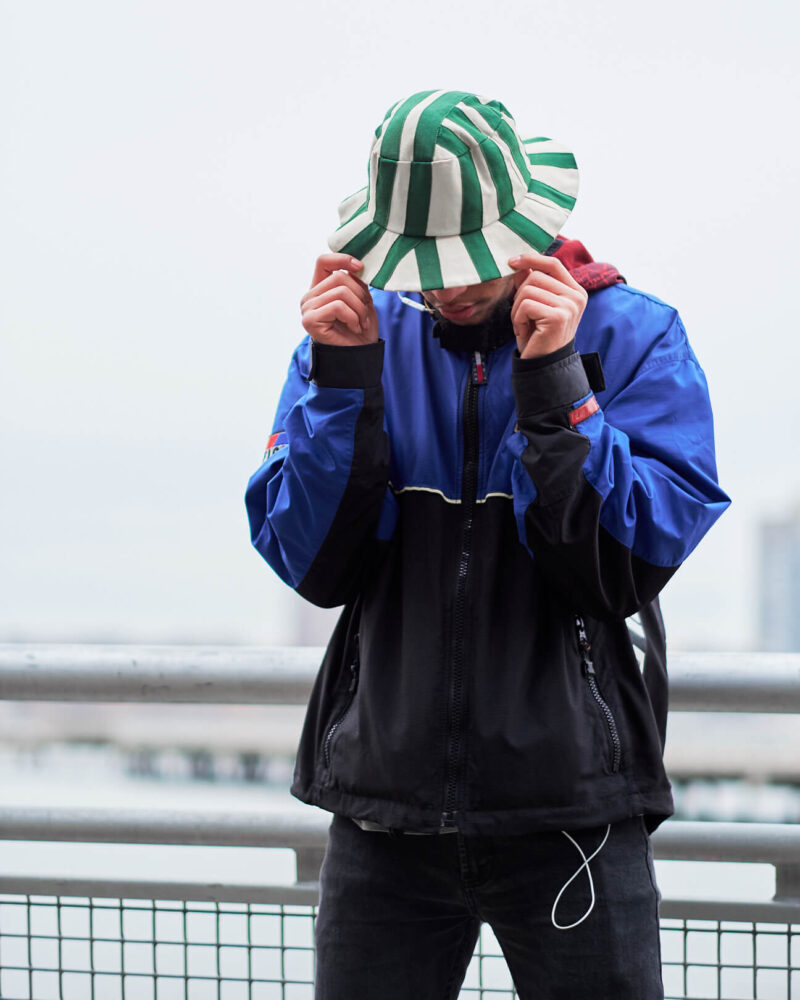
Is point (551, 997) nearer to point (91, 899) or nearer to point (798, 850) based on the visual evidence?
point (798, 850)

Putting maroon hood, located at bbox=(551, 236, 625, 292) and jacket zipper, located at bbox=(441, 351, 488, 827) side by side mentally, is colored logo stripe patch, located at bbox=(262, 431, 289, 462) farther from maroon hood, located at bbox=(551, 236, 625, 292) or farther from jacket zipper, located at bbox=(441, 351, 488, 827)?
maroon hood, located at bbox=(551, 236, 625, 292)

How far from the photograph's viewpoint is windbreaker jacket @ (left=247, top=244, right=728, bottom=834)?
121 cm

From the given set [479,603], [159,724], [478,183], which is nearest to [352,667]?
[479,603]

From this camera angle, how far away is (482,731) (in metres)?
1.24

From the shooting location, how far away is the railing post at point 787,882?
5.45 ft

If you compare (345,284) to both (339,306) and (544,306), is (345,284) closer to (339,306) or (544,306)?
(339,306)

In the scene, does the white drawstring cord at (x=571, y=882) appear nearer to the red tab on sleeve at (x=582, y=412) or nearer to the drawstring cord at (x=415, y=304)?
the red tab on sleeve at (x=582, y=412)

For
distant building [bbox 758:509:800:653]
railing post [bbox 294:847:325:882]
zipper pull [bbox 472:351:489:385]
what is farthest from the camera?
distant building [bbox 758:509:800:653]

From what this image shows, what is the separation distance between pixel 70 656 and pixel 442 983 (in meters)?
0.78

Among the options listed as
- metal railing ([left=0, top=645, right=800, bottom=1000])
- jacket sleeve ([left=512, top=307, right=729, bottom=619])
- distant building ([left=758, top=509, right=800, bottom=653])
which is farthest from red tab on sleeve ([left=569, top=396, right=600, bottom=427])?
distant building ([left=758, top=509, right=800, bottom=653])

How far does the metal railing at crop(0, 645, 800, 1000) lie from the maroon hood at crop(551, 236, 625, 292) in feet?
1.87

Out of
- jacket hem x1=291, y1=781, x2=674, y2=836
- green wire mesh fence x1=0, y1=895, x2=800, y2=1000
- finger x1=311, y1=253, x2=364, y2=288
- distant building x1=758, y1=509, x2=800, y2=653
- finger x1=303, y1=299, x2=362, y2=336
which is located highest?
finger x1=311, y1=253, x2=364, y2=288

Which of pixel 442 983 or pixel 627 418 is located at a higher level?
pixel 627 418

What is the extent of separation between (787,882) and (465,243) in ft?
3.50
